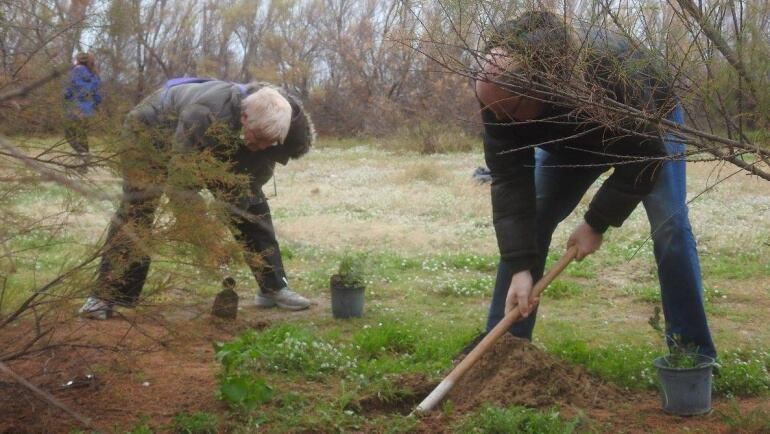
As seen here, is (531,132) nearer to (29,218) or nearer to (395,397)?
(395,397)

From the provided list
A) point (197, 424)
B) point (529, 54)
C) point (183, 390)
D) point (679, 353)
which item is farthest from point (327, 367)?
point (529, 54)

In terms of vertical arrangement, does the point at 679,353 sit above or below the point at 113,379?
above

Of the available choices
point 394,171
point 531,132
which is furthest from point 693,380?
point 394,171

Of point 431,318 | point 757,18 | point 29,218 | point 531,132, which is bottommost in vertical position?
point 431,318

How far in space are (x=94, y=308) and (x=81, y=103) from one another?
0.86 metres

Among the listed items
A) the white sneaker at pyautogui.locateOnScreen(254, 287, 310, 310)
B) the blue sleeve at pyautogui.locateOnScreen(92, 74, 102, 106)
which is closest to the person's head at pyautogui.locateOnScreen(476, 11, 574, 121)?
the blue sleeve at pyautogui.locateOnScreen(92, 74, 102, 106)

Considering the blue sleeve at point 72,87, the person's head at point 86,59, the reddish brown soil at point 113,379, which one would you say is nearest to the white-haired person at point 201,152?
the reddish brown soil at point 113,379

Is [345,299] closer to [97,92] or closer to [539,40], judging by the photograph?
[97,92]

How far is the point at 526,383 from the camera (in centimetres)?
388

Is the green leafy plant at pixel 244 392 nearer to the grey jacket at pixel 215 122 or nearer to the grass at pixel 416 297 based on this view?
the grass at pixel 416 297

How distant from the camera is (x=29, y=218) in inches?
143

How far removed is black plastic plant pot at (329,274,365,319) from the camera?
5.55 metres

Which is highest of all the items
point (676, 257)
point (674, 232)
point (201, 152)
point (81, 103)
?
point (81, 103)

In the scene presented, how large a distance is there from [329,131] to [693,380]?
2445cm
